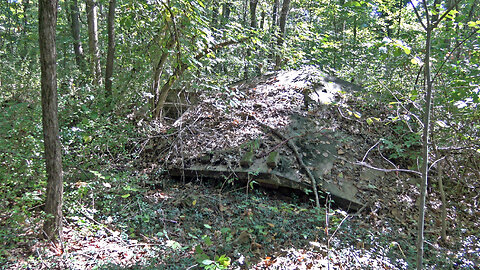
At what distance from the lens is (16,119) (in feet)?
16.5

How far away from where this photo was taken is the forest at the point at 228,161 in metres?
3.37

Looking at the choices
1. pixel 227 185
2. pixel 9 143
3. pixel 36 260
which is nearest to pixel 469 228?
pixel 227 185

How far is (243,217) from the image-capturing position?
4504mm

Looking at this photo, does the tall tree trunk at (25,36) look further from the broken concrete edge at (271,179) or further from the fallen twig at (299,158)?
the fallen twig at (299,158)

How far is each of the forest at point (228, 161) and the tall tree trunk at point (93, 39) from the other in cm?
4

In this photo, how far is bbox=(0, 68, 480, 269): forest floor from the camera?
349 cm

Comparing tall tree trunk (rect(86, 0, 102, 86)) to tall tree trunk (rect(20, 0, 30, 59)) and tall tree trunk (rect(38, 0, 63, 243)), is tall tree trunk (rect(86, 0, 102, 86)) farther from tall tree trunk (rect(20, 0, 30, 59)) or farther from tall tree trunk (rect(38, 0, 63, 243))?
tall tree trunk (rect(20, 0, 30, 59))

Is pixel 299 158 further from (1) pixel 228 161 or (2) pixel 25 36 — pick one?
(2) pixel 25 36

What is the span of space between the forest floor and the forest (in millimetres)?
26

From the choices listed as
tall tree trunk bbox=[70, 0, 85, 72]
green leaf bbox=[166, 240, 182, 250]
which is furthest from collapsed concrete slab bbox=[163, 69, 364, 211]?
tall tree trunk bbox=[70, 0, 85, 72]

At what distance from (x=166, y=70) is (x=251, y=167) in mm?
3153

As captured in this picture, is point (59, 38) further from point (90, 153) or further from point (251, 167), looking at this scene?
point (251, 167)

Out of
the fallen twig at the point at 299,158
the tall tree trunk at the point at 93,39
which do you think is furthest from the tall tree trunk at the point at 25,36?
the fallen twig at the point at 299,158

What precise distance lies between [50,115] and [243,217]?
2884mm
